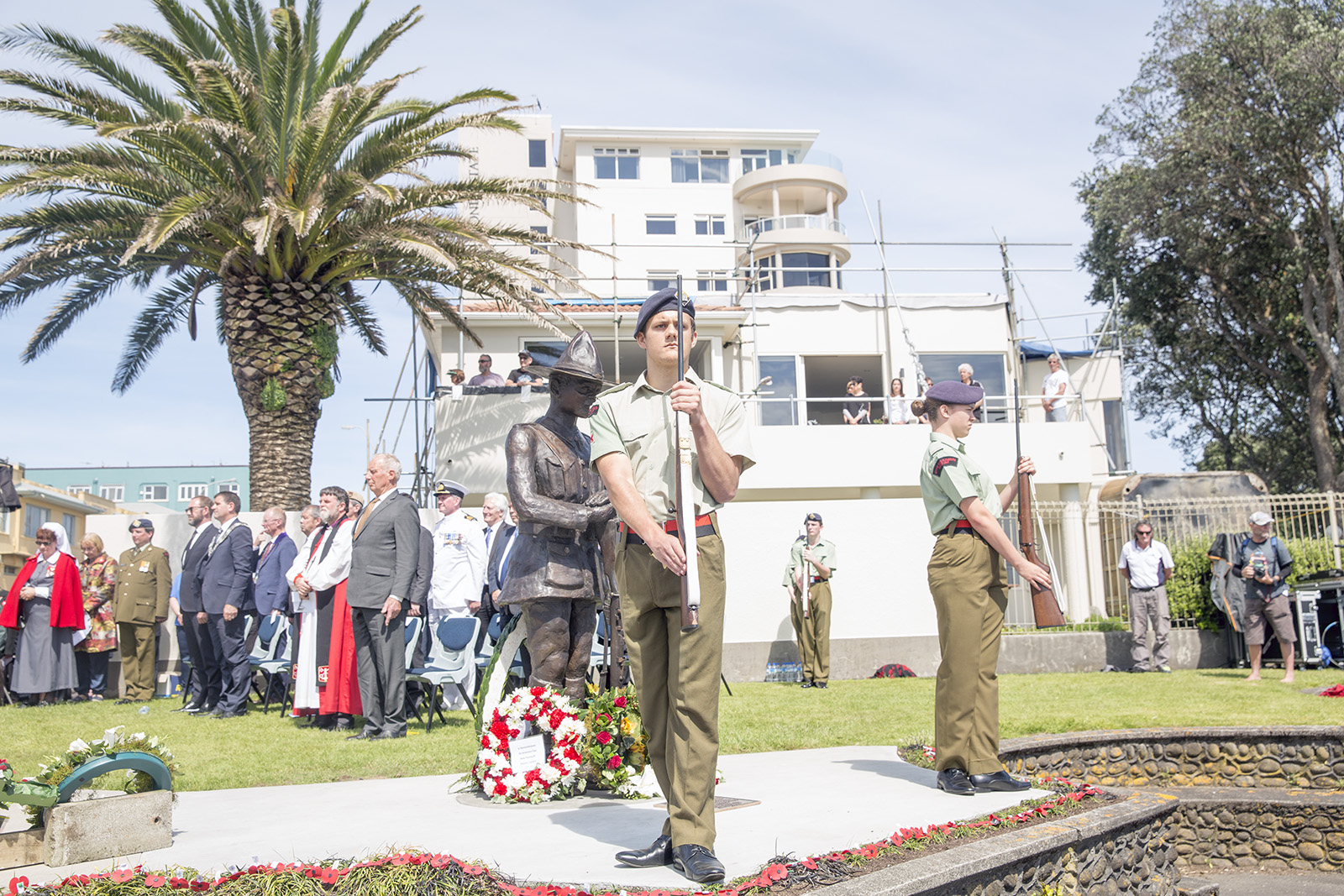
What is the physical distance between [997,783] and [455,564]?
6.90m

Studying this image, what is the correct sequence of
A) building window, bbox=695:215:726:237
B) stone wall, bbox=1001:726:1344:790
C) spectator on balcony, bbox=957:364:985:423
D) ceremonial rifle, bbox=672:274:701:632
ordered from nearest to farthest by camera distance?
ceremonial rifle, bbox=672:274:701:632, stone wall, bbox=1001:726:1344:790, spectator on balcony, bbox=957:364:985:423, building window, bbox=695:215:726:237

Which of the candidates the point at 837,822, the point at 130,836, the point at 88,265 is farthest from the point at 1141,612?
the point at 88,265

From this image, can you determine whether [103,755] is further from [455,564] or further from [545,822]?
[455,564]

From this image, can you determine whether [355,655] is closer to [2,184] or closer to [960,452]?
[960,452]

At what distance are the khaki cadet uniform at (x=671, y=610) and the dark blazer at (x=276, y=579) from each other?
26.1 feet

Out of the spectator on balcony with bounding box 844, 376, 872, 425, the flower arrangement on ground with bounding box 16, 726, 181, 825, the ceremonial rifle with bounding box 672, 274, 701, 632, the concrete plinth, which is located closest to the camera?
the ceremonial rifle with bounding box 672, 274, 701, 632

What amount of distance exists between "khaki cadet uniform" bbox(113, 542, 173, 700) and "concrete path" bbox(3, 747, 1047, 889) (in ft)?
22.7

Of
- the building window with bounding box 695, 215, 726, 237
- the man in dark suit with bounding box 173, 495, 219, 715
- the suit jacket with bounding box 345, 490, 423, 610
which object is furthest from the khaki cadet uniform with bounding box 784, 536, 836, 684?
the building window with bounding box 695, 215, 726, 237

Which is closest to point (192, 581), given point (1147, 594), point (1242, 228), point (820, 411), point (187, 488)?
point (1147, 594)

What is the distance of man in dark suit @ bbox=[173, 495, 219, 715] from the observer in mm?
11180

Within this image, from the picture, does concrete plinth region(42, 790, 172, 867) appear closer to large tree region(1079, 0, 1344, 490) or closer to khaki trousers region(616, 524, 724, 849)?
khaki trousers region(616, 524, 724, 849)

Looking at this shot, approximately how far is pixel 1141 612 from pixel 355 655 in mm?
11037

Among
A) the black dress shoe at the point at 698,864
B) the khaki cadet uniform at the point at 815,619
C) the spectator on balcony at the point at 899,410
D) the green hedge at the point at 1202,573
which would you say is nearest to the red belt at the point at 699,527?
the black dress shoe at the point at 698,864

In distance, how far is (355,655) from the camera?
30.8 feet
